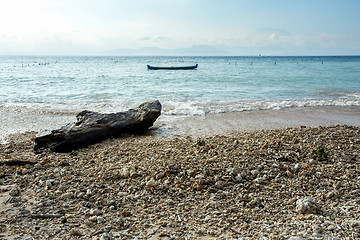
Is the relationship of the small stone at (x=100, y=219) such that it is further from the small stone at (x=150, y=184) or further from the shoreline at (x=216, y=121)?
the shoreline at (x=216, y=121)

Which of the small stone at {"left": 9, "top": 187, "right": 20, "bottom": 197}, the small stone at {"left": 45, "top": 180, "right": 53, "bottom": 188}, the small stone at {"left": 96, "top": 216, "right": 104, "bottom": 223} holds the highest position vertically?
the small stone at {"left": 45, "top": 180, "right": 53, "bottom": 188}

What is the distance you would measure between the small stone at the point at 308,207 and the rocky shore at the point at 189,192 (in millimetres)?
14

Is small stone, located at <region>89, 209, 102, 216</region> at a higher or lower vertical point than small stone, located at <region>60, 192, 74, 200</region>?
lower

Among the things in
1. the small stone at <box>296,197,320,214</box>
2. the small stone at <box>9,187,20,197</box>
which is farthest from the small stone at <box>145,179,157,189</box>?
the small stone at <box>296,197,320,214</box>

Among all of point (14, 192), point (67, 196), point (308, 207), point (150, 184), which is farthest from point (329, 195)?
point (14, 192)

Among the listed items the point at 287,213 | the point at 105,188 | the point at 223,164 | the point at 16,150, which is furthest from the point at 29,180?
the point at 287,213

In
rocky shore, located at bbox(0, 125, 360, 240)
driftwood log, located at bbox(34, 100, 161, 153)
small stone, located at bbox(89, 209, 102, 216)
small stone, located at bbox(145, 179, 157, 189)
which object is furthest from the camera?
driftwood log, located at bbox(34, 100, 161, 153)

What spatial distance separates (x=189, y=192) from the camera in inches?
170

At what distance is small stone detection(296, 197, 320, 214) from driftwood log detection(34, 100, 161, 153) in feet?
17.5

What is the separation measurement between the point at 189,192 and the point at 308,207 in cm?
173

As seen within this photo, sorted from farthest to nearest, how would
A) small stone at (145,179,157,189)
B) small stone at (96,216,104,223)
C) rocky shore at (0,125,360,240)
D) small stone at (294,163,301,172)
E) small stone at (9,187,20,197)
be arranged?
1. small stone at (294,163,301,172)
2. small stone at (145,179,157,189)
3. small stone at (9,187,20,197)
4. small stone at (96,216,104,223)
5. rocky shore at (0,125,360,240)

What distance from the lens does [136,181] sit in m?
4.62

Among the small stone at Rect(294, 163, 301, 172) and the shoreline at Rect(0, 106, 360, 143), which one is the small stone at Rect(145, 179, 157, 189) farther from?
the shoreline at Rect(0, 106, 360, 143)

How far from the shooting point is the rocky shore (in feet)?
11.1
